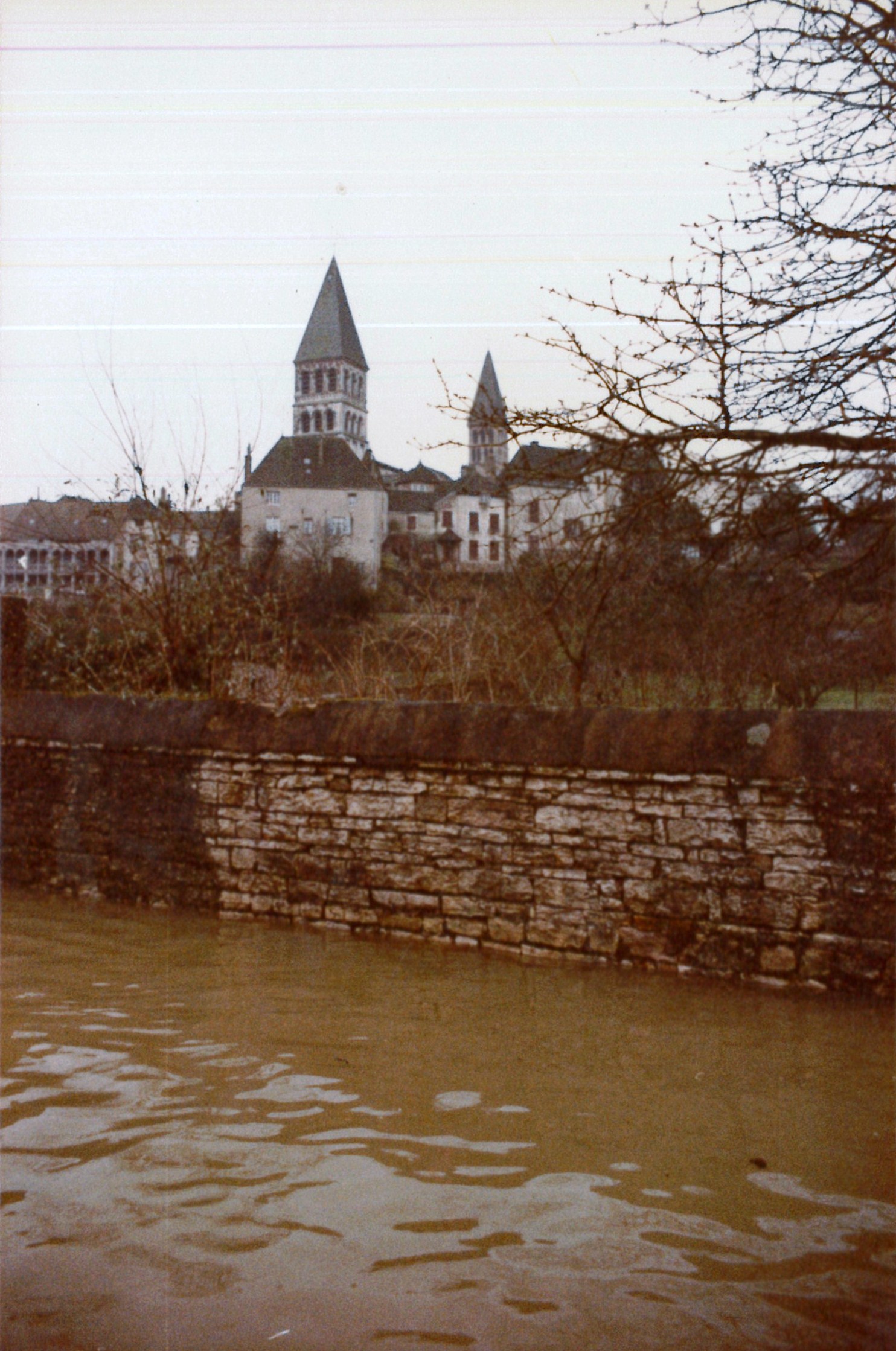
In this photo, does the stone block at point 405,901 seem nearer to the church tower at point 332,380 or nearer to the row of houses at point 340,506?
the row of houses at point 340,506

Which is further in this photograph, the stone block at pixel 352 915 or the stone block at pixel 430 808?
the stone block at pixel 352 915

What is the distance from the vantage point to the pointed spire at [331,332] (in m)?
60.2

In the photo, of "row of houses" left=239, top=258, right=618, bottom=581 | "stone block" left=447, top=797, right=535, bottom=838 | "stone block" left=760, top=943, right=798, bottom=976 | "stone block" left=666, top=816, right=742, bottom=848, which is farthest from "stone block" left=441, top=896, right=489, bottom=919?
"row of houses" left=239, top=258, right=618, bottom=581

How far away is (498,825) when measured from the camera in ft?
21.5

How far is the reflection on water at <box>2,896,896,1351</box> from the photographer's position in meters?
2.84

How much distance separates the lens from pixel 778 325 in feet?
13.4

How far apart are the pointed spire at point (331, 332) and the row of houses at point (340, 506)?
10cm

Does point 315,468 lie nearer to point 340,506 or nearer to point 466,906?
point 340,506

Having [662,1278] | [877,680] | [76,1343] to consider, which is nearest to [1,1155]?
[76,1343]

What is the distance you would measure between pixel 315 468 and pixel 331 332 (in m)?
18.2

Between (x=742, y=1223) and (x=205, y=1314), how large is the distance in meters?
1.80

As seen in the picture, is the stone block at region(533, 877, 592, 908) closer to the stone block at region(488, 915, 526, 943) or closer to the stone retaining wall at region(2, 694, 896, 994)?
the stone retaining wall at region(2, 694, 896, 994)

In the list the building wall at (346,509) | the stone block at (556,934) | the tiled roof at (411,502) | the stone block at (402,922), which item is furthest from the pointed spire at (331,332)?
the stone block at (556,934)

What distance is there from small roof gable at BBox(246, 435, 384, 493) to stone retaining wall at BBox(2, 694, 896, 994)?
40.4 meters
